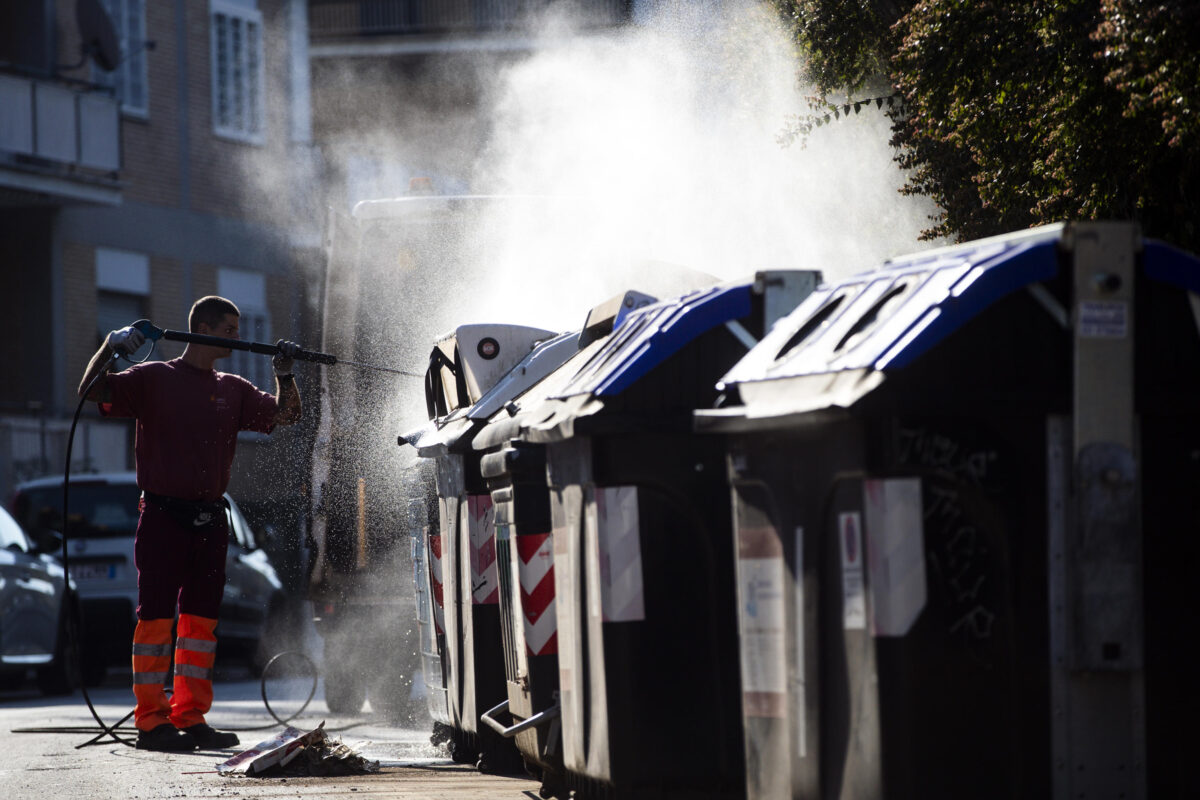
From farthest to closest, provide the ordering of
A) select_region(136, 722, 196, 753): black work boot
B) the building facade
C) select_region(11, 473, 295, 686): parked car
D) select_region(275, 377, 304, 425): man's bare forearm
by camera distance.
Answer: the building facade < select_region(11, 473, 295, 686): parked car < select_region(275, 377, 304, 425): man's bare forearm < select_region(136, 722, 196, 753): black work boot

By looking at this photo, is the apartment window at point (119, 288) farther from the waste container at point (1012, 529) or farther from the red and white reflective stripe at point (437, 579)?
the waste container at point (1012, 529)

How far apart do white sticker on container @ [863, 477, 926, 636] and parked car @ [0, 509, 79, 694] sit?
937 cm

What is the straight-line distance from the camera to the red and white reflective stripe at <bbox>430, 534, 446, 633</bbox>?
8.09m

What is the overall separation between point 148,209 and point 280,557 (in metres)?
10.8

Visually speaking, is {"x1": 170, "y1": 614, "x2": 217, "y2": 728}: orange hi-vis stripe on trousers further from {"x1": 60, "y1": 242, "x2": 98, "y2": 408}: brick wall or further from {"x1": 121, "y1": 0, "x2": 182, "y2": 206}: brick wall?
{"x1": 121, "y1": 0, "x2": 182, "y2": 206}: brick wall

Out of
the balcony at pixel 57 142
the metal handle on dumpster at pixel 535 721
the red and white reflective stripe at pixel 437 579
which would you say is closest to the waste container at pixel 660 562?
the metal handle on dumpster at pixel 535 721

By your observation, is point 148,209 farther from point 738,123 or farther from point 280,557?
point 738,123

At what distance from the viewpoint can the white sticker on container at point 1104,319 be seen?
14.7ft

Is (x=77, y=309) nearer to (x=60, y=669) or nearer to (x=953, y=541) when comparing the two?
(x=60, y=669)

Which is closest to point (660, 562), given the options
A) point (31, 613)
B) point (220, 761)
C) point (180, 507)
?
point (220, 761)

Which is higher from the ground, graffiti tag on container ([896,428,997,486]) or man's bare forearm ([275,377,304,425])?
man's bare forearm ([275,377,304,425])

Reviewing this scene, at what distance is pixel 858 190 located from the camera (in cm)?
1335

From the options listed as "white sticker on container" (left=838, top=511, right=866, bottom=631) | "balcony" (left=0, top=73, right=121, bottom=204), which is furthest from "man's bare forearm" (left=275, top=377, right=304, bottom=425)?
"balcony" (left=0, top=73, right=121, bottom=204)

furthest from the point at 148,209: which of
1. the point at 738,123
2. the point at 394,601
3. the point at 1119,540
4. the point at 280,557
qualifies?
the point at 1119,540
